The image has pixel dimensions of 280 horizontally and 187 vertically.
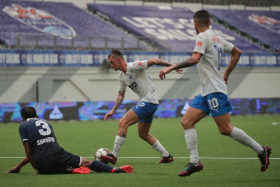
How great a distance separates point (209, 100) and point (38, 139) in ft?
8.97

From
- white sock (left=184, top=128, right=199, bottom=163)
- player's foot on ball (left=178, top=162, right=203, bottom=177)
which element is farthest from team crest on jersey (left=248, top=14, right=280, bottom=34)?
player's foot on ball (left=178, top=162, right=203, bottom=177)

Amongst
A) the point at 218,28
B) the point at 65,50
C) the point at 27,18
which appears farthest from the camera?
the point at 218,28

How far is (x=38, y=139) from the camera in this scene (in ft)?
30.3

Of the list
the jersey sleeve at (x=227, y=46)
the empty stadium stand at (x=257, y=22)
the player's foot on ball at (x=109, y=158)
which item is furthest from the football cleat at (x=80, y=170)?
the empty stadium stand at (x=257, y=22)

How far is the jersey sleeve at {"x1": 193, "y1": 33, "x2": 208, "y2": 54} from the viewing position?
8438mm

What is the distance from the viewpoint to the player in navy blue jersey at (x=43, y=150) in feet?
30.2

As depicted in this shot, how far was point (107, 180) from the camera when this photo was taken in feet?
28.5

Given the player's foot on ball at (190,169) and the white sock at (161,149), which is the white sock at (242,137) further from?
the white sock at (161,149)

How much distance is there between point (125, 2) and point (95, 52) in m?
10.3

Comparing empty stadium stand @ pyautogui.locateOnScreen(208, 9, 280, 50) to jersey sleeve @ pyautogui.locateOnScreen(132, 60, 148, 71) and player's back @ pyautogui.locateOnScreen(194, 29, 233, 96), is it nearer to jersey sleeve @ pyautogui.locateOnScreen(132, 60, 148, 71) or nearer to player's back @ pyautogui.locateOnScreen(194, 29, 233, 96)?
jersey sleeve @ pyautogui.locateOnScreen(132, 60, 148, 71)

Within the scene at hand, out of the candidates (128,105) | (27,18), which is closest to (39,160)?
(128,105)

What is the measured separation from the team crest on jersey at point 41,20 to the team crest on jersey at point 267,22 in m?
17.4

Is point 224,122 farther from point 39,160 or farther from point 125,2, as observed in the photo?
point 125,2

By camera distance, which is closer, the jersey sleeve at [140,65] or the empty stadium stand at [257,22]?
the jersey sleeve at [140,65]
